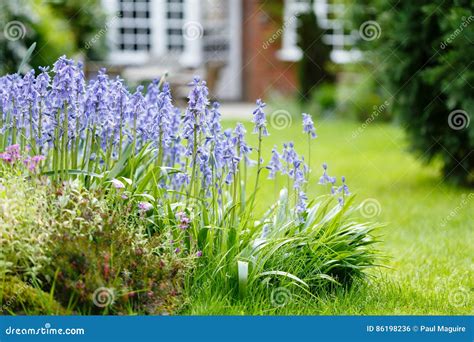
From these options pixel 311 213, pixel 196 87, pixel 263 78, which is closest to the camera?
pixel 196 87

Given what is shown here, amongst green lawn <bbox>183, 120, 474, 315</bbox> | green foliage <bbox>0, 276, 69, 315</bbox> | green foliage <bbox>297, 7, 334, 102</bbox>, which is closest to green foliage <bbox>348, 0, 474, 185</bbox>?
green lawn <bbox>183, 120, 474, 315</bbox>

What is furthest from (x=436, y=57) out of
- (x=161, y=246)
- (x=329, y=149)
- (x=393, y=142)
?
(x=161, y=246)

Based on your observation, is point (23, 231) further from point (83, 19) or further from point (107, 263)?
point (83, 19)

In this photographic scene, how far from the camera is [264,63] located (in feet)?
58.0

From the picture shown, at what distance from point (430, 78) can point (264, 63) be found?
10.1 metres

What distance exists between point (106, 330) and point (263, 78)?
47.1 feet

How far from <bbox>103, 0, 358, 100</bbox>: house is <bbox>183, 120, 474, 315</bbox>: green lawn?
4780mm

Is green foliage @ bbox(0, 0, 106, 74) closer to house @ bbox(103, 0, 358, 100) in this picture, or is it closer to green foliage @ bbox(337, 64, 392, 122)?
house @ bbox(103, 0, 358, 100)

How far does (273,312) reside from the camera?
385 centimetres

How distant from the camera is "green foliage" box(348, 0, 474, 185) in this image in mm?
7543

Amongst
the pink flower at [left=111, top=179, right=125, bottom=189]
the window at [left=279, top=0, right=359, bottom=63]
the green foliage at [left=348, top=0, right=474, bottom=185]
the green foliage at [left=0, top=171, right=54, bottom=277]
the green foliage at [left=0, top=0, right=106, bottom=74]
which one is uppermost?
the window at [left=279, top=0, right=359, bottom=63]

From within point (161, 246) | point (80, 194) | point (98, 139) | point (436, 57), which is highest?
point (436, 57)

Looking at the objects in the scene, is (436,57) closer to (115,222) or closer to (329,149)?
(329,149)

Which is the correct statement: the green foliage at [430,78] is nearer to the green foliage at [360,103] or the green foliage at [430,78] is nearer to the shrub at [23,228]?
the shrub at [23,228]
